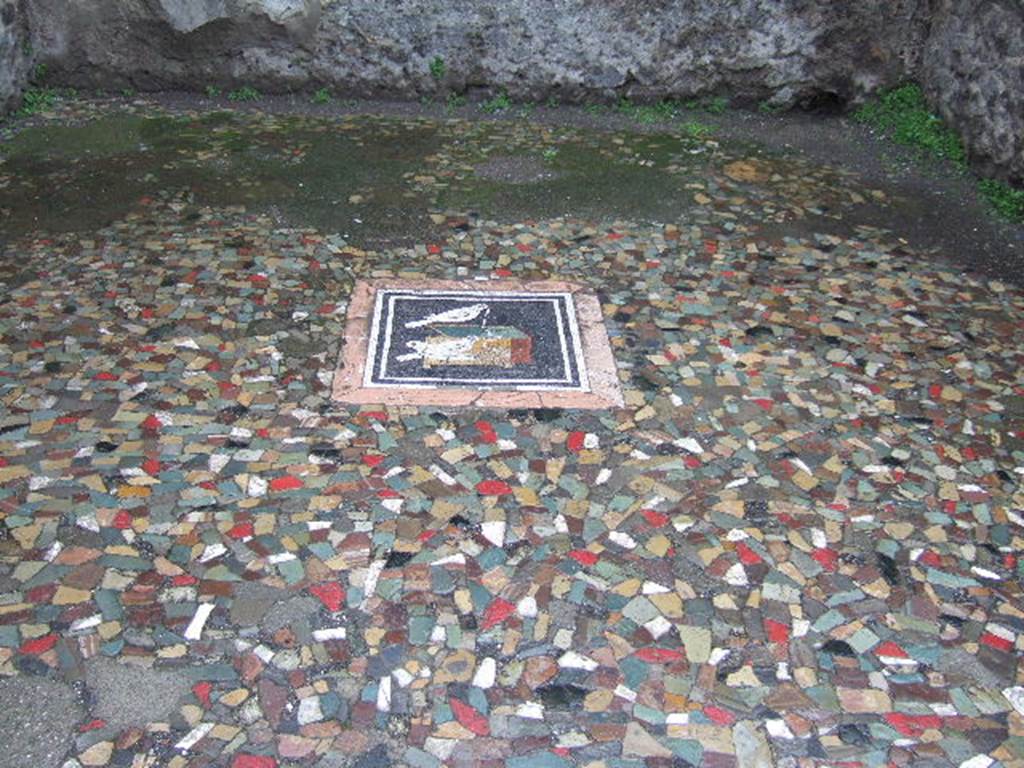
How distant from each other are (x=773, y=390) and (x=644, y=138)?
3071 mm

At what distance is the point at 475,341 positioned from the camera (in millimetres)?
4301

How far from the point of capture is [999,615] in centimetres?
305

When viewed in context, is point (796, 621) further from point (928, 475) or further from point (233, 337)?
A: point (233, 337)

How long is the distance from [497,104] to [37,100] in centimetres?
312

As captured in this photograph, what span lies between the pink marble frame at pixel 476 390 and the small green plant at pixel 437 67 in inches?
115

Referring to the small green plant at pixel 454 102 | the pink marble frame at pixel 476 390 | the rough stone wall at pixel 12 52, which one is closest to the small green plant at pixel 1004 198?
the pink marble frame at pixel 476 390

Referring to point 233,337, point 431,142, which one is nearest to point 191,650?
point 233,337

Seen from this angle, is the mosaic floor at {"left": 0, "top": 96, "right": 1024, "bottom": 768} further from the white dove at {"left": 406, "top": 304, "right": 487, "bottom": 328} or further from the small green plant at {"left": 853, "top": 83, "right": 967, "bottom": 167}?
the small green plant at {"left": 853, "top": 83, "right": 967, "bottom": 167}

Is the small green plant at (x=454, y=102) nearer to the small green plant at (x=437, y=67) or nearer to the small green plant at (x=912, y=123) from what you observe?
the small green plant at (x=437, y=67)

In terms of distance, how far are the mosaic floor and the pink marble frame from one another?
6 cm

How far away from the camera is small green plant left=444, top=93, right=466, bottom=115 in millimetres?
7031

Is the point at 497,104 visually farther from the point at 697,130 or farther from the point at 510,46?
the point at 697,130

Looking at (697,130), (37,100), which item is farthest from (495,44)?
(37,100)

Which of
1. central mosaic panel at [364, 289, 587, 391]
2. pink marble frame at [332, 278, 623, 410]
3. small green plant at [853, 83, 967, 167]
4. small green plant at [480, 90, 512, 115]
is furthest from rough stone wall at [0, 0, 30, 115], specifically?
small green plant at [853, 83, 967, 167]
